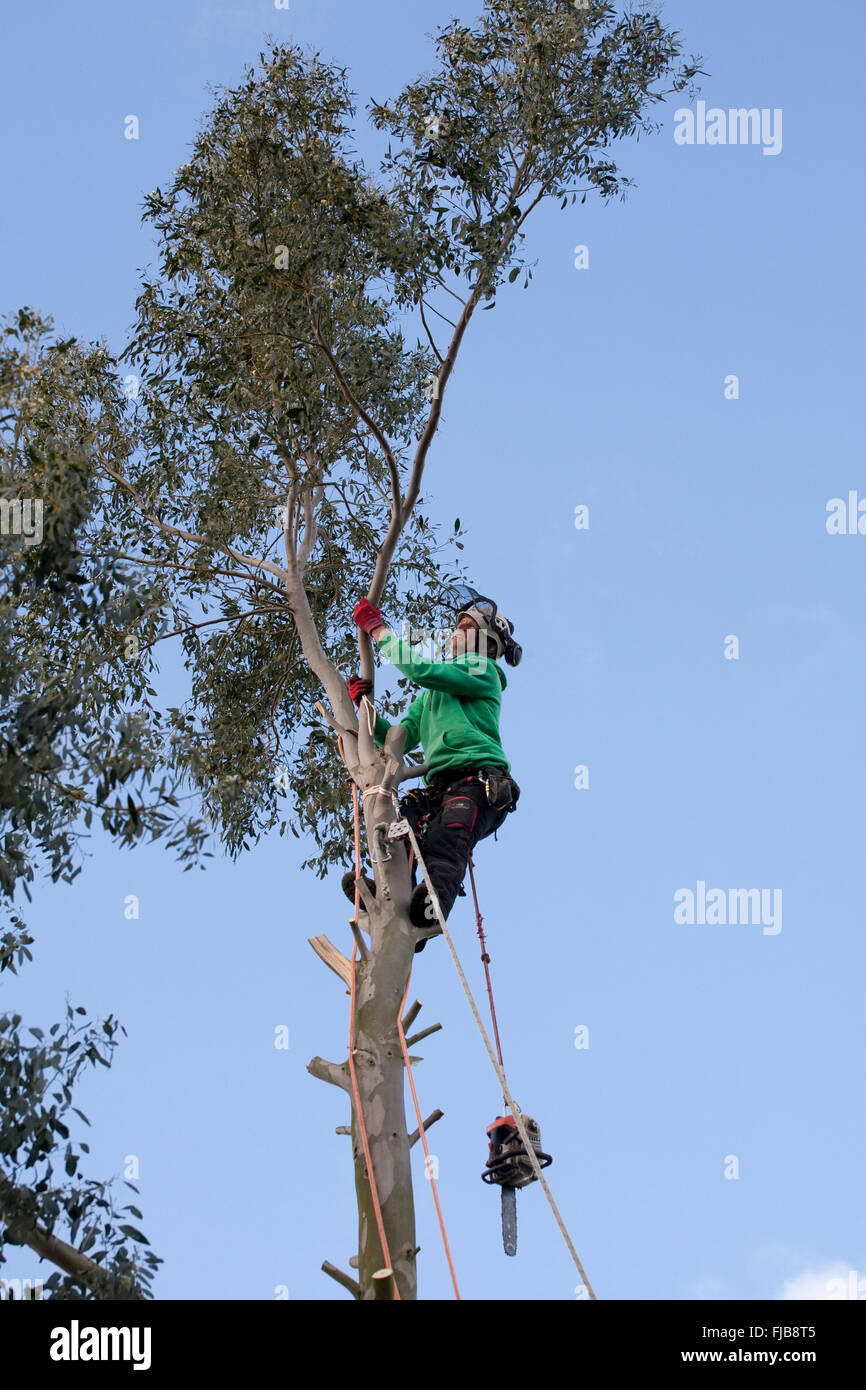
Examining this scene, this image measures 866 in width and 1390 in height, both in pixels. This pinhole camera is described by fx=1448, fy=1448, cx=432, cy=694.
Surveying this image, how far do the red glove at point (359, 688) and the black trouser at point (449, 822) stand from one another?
60 cm

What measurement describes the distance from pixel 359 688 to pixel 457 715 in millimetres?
571

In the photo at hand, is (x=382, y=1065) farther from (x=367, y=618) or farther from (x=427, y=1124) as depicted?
(x=367, y=618)

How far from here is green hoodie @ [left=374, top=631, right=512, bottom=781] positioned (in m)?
7.26

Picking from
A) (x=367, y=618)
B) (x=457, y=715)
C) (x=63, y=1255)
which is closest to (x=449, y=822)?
(x=457, y=715)

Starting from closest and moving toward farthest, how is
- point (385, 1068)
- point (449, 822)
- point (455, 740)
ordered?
point (385, 1068)
point (449, 822)
point (455, 740)

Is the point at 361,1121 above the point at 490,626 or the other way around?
the other way around

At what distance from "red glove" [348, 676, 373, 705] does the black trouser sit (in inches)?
23.7

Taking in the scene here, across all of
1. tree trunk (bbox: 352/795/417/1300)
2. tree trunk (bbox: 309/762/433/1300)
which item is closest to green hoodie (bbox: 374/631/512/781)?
tree trunk (bbox: 309/762/433/1300)

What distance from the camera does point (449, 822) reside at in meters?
7.00

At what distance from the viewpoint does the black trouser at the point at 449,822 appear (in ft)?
22.3

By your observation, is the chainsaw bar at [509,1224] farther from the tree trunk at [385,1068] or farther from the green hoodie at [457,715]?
the green hoodie at [457,715]

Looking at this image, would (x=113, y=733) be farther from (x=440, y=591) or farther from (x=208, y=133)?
(x=208, y=133)

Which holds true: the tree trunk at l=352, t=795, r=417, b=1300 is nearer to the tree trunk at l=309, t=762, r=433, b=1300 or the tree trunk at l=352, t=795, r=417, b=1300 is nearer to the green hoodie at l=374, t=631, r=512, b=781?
the tree trunk at l=309, t=762, r=433, b=1300

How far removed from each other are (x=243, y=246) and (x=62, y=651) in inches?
117
